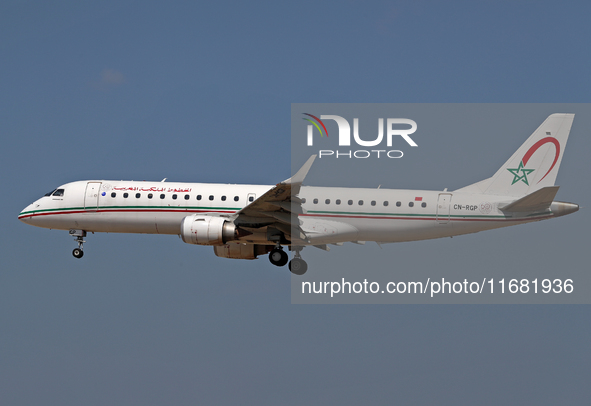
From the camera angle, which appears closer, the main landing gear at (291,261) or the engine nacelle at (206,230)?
the engine nacelle at (206,230)

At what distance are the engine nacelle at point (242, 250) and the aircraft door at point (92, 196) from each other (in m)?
6.97

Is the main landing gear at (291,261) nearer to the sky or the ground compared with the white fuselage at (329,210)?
nearer to the ground

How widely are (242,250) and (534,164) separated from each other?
15.5 meters

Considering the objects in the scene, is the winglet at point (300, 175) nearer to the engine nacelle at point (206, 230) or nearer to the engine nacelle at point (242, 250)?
the engine nacelle at point (206, 230)

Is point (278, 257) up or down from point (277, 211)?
down

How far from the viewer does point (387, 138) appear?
3519cm

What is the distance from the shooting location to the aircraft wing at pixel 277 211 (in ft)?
98.1

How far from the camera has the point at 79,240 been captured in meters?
36.1

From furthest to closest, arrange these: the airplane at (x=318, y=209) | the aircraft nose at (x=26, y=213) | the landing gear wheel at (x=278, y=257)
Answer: the aircraft nose at (x=26, y=213) → the landing gear wheel at (x=278, y=257) → the airplane at (x=318, y=209)

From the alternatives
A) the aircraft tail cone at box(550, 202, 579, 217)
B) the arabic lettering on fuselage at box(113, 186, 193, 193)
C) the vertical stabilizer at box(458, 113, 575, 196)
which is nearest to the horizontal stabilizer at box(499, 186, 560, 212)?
the aircraft tail cone at box(550, 202, 579, 217)

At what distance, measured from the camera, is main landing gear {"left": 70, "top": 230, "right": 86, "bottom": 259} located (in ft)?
117

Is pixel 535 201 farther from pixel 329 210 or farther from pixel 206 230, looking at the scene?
pixel 206 230

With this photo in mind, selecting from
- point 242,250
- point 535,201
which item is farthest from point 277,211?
point 535,201

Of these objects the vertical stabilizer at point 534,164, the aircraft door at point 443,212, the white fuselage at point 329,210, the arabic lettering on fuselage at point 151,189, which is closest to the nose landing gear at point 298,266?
the white fuselage at point 329,210
